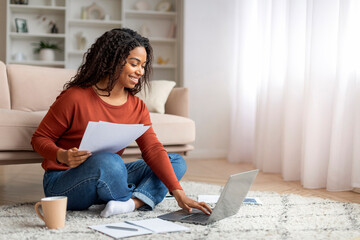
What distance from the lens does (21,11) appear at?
4.68 meters

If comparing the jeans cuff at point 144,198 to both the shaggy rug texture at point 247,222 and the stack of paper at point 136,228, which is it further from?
the stack of paper at point 136,228

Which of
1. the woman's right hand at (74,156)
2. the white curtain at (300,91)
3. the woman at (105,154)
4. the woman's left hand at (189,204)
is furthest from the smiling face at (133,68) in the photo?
the white curtain at (300,91)

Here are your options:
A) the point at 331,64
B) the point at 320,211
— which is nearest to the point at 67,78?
the point at 331,64

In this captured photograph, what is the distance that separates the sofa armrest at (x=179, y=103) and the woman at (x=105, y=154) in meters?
1.15

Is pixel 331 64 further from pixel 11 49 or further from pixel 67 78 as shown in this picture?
pixel 11 49

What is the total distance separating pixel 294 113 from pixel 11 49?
3195 mm

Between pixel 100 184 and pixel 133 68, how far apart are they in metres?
0.46

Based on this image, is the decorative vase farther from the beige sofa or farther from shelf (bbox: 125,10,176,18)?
the beige sofa

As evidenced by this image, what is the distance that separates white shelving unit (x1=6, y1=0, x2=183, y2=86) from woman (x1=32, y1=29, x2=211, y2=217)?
2808 millimetres

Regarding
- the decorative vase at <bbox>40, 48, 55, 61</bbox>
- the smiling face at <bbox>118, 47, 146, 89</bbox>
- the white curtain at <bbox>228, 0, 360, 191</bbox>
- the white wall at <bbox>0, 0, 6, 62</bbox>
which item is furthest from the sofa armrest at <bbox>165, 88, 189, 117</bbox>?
the white wall at <bbox>0, 0, 6, 62</bbox>

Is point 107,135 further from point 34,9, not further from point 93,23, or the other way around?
point 34,9

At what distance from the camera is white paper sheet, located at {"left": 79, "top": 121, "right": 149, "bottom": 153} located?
4.73ft

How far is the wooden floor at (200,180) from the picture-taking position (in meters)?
2.28

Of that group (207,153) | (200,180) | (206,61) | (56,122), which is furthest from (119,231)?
(206,61)
